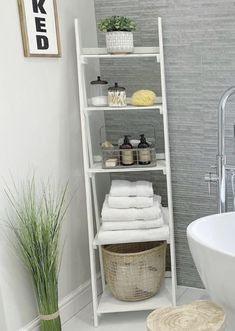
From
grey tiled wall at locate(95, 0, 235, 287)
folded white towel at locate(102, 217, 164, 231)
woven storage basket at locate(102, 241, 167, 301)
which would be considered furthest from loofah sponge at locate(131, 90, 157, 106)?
woven storage basket at locate(102, 241, 167, 301)

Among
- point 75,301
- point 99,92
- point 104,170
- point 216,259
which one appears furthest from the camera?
point 75,301

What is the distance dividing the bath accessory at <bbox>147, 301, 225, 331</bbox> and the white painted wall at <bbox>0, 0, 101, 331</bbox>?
0.81 meters

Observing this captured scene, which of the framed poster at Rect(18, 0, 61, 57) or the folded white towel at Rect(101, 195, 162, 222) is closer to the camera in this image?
the framed poster at Rect(18, 0, 61, 57)

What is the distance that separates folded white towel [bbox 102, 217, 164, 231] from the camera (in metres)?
2.83

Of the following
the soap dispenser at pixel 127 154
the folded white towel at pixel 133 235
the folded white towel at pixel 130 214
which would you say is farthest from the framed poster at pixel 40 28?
the folded white towel at pixel 133 235

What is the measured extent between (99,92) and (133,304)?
1292 millimetres

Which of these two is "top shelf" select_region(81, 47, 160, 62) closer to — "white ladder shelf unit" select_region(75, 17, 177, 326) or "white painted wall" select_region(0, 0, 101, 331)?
"white ladder shelf unit" select_region(75, 17, 177, 326)

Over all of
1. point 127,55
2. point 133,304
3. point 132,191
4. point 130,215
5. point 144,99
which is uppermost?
point 127,55

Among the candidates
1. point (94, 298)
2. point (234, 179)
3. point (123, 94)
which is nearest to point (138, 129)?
point (123, 94)

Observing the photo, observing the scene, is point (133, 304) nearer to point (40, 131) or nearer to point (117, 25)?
point (40, 131)

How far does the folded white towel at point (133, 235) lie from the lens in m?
2.82

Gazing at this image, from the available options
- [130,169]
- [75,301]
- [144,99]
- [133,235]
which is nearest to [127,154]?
[130,169]

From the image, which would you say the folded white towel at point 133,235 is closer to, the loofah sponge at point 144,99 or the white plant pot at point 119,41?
the loofah sponge at point 144,99

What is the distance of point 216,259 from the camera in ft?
7.13
